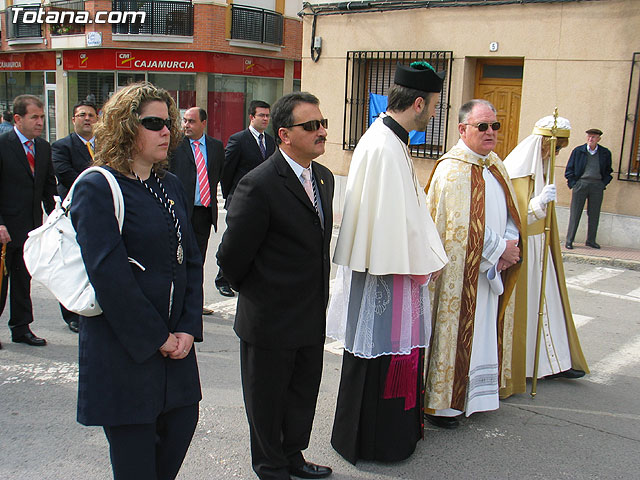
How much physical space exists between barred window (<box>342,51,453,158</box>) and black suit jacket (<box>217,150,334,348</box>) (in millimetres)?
9577

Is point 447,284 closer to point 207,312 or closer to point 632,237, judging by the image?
point 207,312

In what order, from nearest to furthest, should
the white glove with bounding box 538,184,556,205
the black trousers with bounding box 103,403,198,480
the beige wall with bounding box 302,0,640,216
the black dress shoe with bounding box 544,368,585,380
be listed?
the black trousers with bounding box 103,403,198,480 → the white glove with bounding box 538,184,556,205 → the black dress shoe with bounding box 544,368,585,380 → the beige wall with bounding box 302,0,640,216

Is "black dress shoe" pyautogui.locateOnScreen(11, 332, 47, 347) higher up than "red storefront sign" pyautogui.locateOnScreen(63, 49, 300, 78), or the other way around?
"red storefront sign" pyautogui.locateOnScreen(63, 49, 300, 78)

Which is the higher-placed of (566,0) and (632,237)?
(566,0)

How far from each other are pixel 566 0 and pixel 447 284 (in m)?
8.54

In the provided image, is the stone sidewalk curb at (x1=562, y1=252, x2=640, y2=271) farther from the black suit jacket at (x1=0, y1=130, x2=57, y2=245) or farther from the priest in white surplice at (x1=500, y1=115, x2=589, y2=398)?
the black suit jacket at (x1=0, y1=130, x2=57, y2=245)

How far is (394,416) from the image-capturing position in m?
3.73

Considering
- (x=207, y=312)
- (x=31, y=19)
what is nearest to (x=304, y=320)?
(x=207, y=312)

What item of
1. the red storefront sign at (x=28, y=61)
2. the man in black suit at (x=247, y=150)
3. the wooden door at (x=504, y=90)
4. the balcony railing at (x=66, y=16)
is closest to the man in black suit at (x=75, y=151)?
the man in black suit at (x=247, y=150)

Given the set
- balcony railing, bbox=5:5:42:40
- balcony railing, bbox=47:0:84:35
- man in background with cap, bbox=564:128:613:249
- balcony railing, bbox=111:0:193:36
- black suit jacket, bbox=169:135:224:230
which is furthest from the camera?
balcony railing, bbox=5:5:42:40

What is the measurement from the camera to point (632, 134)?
10.5 metres

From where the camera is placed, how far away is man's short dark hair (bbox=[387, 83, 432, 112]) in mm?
3635

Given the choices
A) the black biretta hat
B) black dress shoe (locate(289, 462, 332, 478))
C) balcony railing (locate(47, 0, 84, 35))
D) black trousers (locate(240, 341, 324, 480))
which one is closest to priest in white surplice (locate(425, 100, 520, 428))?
the black biretta hat

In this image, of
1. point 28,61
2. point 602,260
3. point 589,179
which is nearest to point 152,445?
point 602,260
